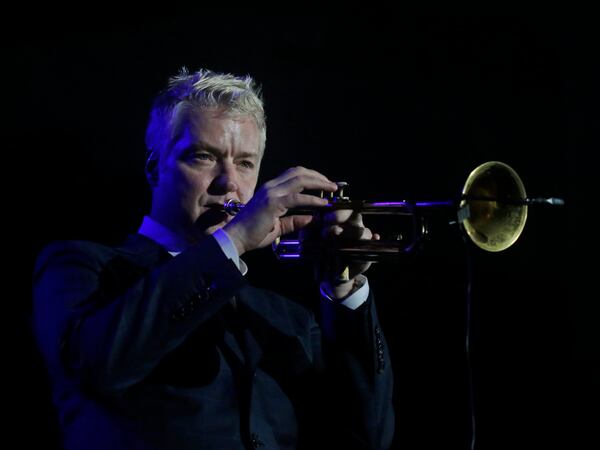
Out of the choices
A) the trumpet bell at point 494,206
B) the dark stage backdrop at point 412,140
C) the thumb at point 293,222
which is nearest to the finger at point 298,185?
the thumb at point 293,222

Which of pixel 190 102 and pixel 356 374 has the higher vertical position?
pixel 190 102

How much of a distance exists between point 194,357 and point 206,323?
0.38 feet

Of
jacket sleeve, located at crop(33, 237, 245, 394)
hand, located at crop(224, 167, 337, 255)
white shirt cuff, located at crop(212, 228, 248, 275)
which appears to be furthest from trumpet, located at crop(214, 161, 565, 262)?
jacket sleeve, located at crop(33, 237, 245, 394)

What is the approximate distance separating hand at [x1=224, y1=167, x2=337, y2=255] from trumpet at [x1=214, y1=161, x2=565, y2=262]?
0.35 ft

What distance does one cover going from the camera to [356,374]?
2266mm

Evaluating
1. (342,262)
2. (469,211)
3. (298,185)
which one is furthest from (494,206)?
(298,185)

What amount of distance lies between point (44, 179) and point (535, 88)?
2608 mm

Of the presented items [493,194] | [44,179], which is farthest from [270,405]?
[44,179]

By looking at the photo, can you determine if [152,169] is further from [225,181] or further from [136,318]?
[136,318]

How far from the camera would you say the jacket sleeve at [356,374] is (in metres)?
2.26

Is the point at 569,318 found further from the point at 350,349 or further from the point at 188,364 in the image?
the point at 188,364

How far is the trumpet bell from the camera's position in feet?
6.29

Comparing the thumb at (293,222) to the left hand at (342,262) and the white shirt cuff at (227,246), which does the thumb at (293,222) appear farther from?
the white shirt cuff at (227,246)

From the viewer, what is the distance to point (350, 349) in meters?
2.28
